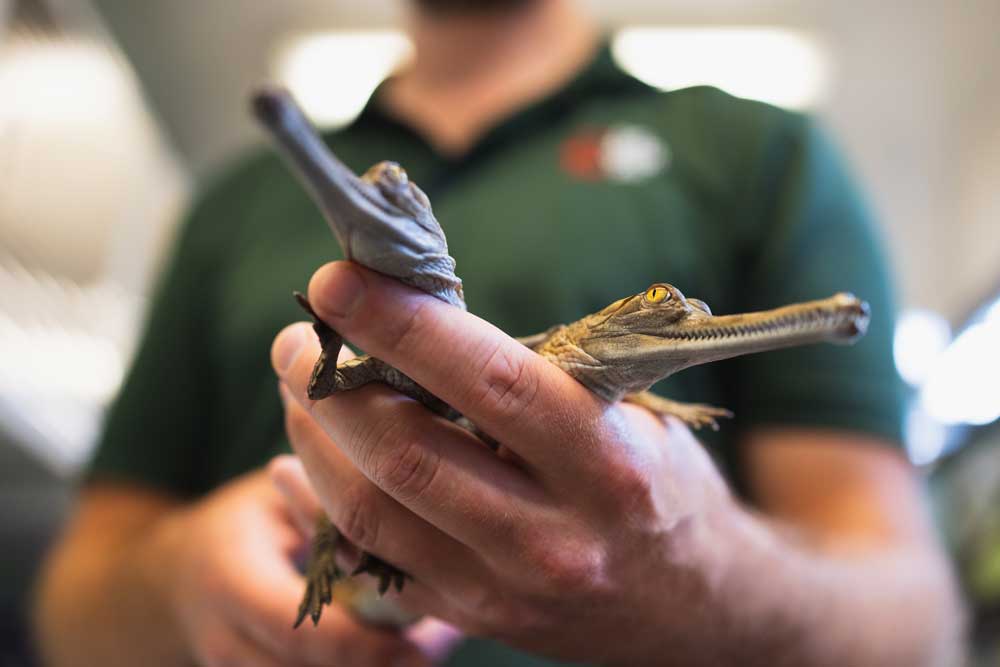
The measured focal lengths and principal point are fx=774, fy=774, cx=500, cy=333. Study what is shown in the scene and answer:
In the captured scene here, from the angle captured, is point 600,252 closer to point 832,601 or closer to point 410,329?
point 832,601

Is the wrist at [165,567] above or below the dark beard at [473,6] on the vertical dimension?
below

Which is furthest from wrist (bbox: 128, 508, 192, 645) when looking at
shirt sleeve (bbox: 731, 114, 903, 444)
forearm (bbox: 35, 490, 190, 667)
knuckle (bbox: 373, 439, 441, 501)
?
shirt sleeve (bbox: 731, 114, 903, 444)

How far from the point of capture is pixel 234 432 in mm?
1328

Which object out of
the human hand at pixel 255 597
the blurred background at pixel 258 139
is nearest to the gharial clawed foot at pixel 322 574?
the human hand at pixel 255 597

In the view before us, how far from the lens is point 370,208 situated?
49 centimetres

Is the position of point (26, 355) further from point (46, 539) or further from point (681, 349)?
point (681, 349)

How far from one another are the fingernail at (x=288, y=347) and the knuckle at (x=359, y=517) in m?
0.13

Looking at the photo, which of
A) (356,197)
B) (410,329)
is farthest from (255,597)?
(356,197)

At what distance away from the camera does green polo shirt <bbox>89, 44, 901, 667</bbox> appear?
1.12m

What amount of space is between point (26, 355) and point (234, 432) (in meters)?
1.20

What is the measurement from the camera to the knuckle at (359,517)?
700mm

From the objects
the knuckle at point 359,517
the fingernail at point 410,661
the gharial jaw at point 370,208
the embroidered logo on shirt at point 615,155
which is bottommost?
the fingernail at point 410,661

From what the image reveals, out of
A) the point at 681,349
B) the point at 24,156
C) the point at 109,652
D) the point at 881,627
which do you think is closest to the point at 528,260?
the point at 681,349

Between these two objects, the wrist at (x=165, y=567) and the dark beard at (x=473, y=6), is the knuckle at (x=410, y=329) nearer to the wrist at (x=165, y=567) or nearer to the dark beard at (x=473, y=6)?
the wrist at (x=165, y=567)
